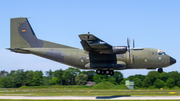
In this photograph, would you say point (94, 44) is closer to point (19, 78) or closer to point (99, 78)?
point (19, 78)

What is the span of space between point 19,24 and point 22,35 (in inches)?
59.8

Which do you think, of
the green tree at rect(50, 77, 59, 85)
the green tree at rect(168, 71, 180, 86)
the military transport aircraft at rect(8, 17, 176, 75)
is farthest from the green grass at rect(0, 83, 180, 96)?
the green tree at rect(50, 77, 59, 85)

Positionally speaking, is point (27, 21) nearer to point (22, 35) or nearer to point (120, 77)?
point (22, 35)

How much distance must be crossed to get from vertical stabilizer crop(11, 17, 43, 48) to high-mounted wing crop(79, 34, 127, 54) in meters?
7.47

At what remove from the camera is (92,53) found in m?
24.6

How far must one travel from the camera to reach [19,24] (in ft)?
88.5

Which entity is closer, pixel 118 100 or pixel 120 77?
pixel 118 100

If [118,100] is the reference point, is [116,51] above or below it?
above

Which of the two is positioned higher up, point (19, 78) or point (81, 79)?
point (19, 78)

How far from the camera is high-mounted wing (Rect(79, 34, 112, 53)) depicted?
69.0 ft

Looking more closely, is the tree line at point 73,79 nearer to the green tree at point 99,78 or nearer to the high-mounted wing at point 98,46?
the green tree at point 99,78

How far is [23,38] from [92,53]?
9661mm

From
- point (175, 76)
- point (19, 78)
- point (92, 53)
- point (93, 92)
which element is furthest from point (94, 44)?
point (19, 78)

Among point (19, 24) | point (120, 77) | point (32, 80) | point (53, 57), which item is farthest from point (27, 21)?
point (120, 77)
